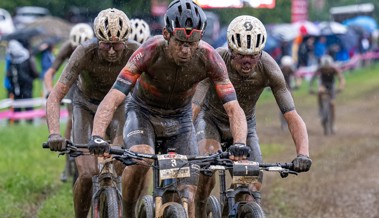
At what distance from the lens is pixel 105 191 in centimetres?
855

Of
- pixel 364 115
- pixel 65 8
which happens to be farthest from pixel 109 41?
pixel 65 8

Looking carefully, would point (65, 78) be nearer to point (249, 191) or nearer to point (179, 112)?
Result: point (179, 112)

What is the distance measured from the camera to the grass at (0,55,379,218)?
40.0 feet

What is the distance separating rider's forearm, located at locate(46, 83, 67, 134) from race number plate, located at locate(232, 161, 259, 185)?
1.70 m

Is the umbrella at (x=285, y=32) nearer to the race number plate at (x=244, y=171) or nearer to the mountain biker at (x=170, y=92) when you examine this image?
the mountain biker at (x=170, y=92)

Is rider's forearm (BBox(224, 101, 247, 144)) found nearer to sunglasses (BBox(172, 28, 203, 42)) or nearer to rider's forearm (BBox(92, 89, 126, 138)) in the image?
sunglasses (BBox(172, 28, 203, 42))

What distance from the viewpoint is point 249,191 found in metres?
8.59

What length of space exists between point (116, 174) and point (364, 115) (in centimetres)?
2237

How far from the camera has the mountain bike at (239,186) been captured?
7617 mm

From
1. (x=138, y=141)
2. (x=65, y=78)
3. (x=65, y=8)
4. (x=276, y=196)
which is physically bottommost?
(x=276, y=196)

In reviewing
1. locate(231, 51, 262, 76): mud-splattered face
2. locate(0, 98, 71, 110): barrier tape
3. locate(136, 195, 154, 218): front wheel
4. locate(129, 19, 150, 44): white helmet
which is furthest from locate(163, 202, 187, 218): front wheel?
locate(0, 98, 71, 110): barrier tape

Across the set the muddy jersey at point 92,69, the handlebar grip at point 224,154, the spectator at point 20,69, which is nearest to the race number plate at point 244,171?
the handlebar grip at point 224,154

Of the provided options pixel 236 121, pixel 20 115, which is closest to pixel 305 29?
pixel 20 115

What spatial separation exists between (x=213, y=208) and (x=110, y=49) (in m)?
1.93
